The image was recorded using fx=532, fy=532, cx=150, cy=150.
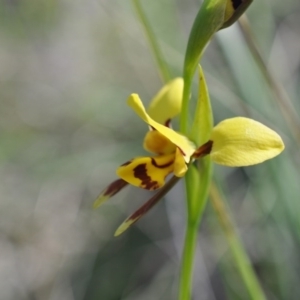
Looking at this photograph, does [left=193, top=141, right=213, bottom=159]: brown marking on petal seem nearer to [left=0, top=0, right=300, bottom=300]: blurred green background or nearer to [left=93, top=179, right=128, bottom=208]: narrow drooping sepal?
[left=93, top=179, right=128, bottom=208]: narrow drooping sepal

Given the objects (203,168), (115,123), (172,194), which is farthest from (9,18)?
(203,168)

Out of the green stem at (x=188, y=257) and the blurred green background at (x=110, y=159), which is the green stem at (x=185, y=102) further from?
the blurred green background at (x=110, y=159)

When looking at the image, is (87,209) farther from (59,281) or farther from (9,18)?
(9,18)

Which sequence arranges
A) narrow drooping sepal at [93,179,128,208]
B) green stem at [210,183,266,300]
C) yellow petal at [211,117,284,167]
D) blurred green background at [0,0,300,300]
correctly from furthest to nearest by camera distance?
blurred green background at [0,0,300,300] < green stem at [210,183,266,300] < narrow drooping sepal at [93,179,128,208] < yellow petal at [211,117,284,167]

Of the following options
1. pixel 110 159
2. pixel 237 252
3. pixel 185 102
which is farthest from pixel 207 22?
pixel 110 159

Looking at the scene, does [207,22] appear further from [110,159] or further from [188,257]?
[110,159]

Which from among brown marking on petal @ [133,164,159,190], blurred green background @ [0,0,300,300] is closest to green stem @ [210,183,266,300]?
blurred green background @ [0,0,300,300]
